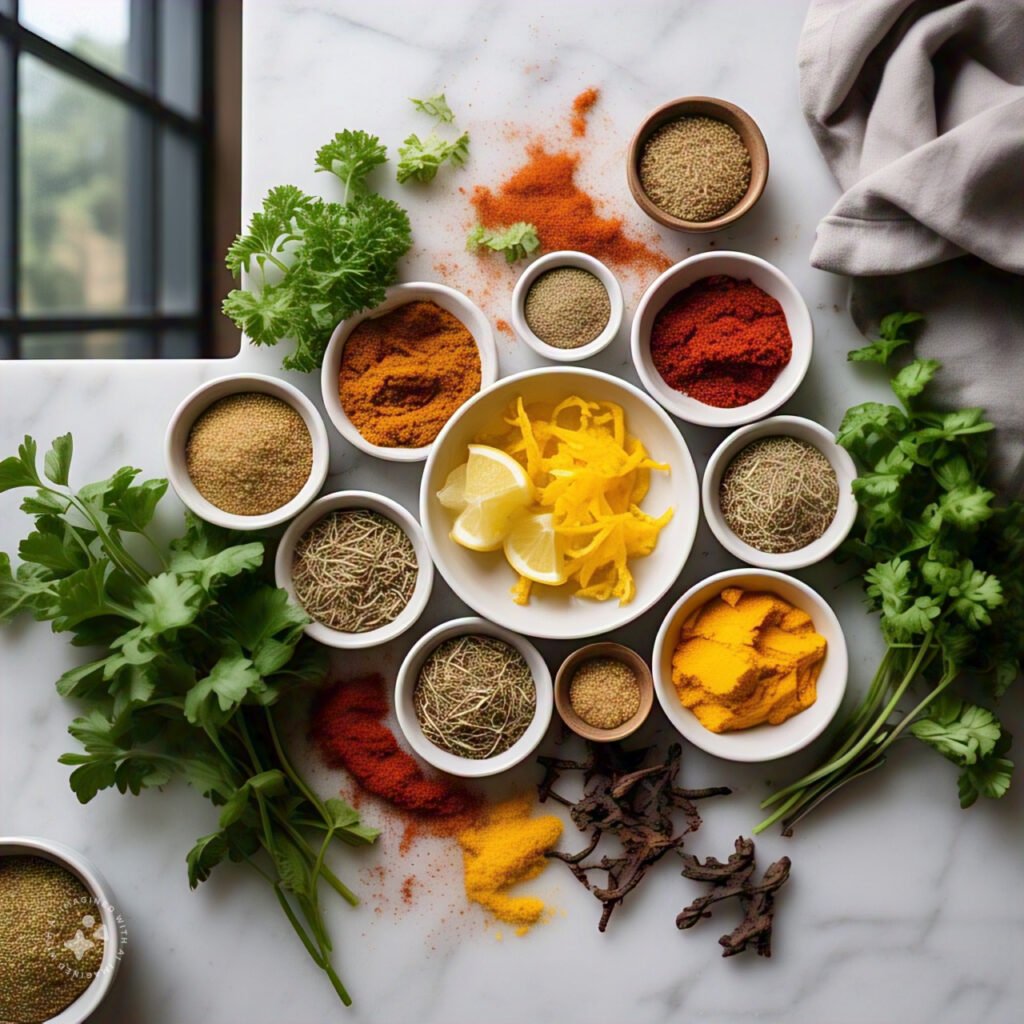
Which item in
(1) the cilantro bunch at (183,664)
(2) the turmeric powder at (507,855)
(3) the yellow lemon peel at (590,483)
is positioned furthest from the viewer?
(2) the turmeric powder at (507,855)

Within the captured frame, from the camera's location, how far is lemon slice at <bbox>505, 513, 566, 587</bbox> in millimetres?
1848

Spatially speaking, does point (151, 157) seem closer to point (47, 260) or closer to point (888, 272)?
point (47, 260)

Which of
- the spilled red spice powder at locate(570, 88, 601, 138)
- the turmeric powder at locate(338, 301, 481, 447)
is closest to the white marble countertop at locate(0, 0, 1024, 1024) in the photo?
the spilled red spice powder at locate(570, 88, 601, 138)

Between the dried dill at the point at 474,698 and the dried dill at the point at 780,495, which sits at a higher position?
the dried dill at the point at 780,495

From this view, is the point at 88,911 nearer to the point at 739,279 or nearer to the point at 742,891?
the point at 742,891

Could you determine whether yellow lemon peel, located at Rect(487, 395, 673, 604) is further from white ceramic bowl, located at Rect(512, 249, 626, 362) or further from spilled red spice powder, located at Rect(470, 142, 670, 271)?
spilled red spice powder, located at Rect(470, 142, 670, 271)

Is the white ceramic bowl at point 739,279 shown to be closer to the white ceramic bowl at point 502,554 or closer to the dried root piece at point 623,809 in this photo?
the white ceramic bowl at point 502,554

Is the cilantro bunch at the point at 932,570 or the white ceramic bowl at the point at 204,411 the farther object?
the white ceramic bowl at the point at 204,411

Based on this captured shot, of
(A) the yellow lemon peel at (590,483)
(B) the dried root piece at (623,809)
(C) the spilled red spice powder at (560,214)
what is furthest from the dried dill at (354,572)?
(C) the spilled red spice powder at (560,214)

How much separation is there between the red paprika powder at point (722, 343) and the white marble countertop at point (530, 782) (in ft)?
0.43

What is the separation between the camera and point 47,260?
2.64 m

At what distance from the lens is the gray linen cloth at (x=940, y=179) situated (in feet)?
5.68

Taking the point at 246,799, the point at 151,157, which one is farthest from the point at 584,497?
the point at 151,157

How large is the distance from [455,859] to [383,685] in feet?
1.27
